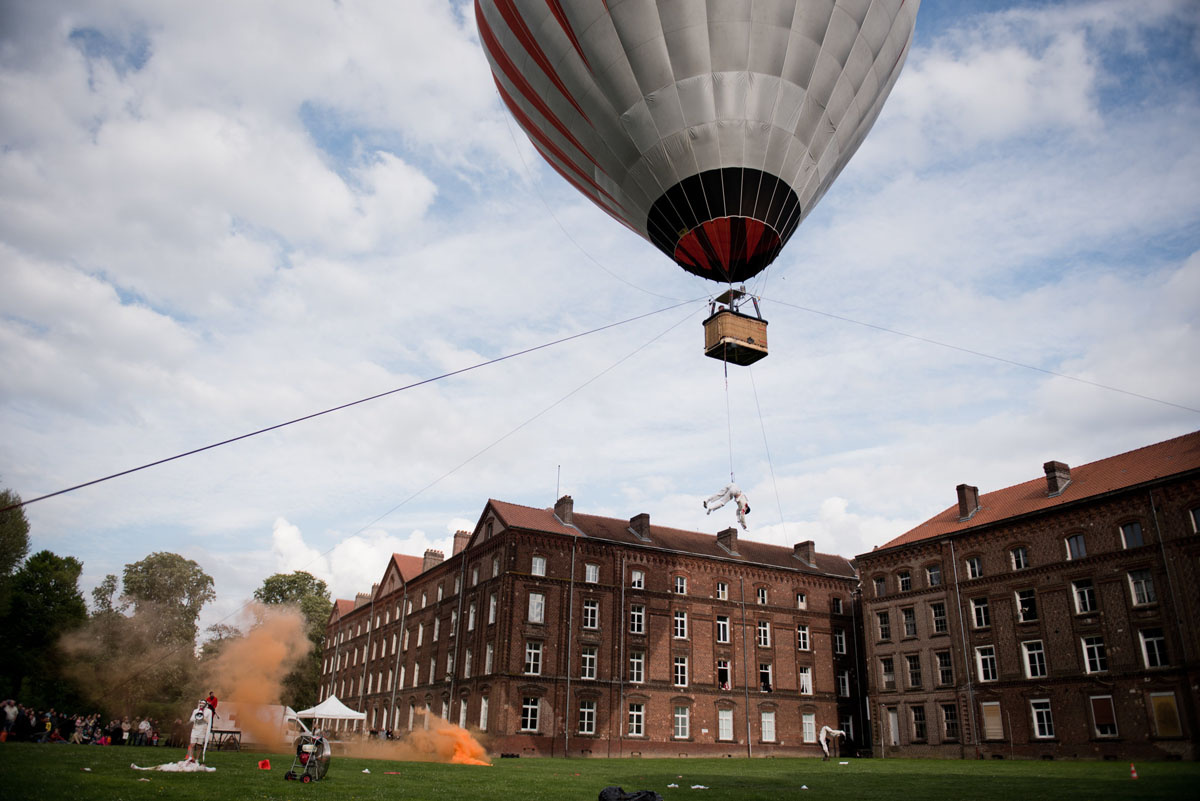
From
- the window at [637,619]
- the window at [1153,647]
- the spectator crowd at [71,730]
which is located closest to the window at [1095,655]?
the window at [1153,647]

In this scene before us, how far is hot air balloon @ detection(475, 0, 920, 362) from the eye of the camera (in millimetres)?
17109

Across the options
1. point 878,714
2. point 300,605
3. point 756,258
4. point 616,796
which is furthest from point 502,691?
point 300,605

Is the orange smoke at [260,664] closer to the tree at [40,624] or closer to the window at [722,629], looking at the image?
the tree at [40,624]

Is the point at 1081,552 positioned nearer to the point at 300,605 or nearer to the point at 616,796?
the point at 616,796

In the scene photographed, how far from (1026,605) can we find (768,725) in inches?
664

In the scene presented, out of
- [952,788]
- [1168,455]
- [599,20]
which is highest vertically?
[599,20]

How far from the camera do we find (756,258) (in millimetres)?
20078

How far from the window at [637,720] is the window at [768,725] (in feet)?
27.3

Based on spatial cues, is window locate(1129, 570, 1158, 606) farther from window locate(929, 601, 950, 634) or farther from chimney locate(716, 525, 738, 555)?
chimney locate(716, 525, 738, 555)

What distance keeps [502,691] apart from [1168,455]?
34193mm

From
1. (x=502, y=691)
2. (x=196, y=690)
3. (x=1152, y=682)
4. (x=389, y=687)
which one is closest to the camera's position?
(x=1152, y=682)

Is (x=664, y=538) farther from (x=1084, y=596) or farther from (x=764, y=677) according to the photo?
(x=1084, y=596)

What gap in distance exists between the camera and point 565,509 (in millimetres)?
46969

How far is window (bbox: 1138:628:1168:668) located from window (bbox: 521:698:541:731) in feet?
93.2
